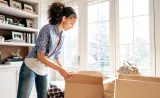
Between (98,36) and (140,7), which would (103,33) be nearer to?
(98,36)

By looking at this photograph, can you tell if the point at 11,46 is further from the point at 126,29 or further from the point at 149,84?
the point at 149,84

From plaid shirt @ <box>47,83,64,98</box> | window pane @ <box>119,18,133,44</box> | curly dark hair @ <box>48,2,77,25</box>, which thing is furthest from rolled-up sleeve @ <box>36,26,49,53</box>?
window pane @ <box>119,18,133,44</box>

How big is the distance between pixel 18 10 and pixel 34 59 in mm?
1879

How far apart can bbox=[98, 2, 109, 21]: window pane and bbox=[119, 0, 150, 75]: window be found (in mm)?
277

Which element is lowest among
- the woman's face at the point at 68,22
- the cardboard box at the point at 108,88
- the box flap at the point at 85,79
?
the cardboard box at the point at 108,88

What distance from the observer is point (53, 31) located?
1.51 m

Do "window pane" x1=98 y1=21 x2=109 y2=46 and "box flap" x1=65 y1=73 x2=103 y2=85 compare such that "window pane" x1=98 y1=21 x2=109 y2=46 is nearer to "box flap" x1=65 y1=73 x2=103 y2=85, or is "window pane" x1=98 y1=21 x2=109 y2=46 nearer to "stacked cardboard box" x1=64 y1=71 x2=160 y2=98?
"stacked cardboard box" x1=64 y1=71 x2=160 y2=98

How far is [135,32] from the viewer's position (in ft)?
8.63

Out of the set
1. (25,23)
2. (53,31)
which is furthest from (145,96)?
(25,23)

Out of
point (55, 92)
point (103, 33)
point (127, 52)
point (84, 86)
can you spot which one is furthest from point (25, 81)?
point (103, 33)

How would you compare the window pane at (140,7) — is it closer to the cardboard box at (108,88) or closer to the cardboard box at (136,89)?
the cardboard box at (108,88)

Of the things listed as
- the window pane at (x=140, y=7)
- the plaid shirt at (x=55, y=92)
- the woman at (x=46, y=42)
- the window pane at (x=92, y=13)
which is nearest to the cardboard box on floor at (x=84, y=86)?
the woman at (x=46, y=42)

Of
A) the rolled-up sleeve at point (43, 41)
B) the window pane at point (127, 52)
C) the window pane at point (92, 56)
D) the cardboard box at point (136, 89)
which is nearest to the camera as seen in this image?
the cardboard box at point (136, 89)

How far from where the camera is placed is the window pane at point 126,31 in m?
2.68
